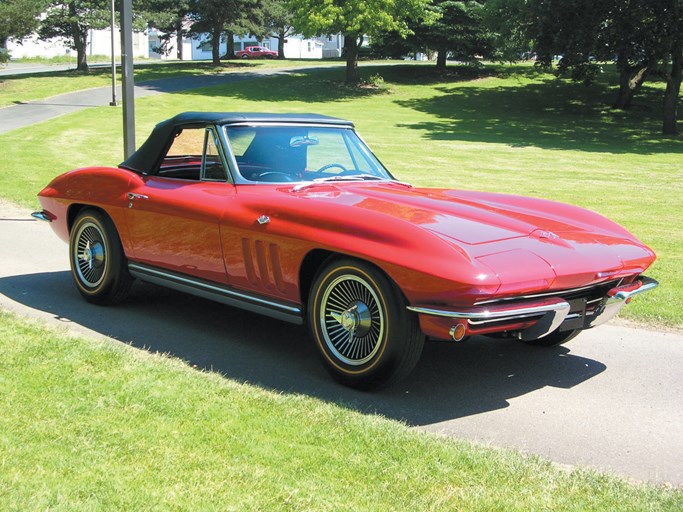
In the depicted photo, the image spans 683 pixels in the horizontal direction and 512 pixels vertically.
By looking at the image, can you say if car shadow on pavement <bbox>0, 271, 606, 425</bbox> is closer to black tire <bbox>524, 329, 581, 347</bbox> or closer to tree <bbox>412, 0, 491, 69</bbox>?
black tire <bbox>524, 329, 581, 347</bbox>

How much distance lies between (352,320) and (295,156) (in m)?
1.70

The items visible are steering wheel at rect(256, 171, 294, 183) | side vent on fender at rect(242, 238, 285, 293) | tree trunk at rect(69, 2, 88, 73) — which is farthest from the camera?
tree trunk at rect(69, 2, 88, 73)

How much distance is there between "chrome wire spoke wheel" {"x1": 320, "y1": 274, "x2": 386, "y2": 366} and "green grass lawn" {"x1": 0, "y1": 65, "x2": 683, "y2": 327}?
9.85 feet

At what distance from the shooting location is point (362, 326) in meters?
4.57

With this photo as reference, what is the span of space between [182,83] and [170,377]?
41201 mm

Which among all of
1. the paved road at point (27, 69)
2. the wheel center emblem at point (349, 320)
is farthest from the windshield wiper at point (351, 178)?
the paved road at point (27, 69)

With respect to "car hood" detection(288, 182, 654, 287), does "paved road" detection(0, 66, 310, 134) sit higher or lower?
lower

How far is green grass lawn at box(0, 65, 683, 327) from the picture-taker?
13.3m

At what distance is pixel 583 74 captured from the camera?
1393 inches

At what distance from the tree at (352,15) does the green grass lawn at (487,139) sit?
10.8 feet

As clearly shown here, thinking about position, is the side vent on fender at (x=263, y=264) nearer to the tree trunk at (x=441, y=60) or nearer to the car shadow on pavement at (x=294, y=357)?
the car shadow on pavement at (x=294, y=357)

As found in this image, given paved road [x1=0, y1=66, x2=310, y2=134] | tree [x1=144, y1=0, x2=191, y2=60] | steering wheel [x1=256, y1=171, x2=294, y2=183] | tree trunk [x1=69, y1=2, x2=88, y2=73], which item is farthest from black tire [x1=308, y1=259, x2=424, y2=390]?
tree [x1=144, y1=0, x2=191, y2=60]

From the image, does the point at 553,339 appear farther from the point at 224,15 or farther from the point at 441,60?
the point at 224,15

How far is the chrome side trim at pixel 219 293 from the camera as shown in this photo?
198 inches
